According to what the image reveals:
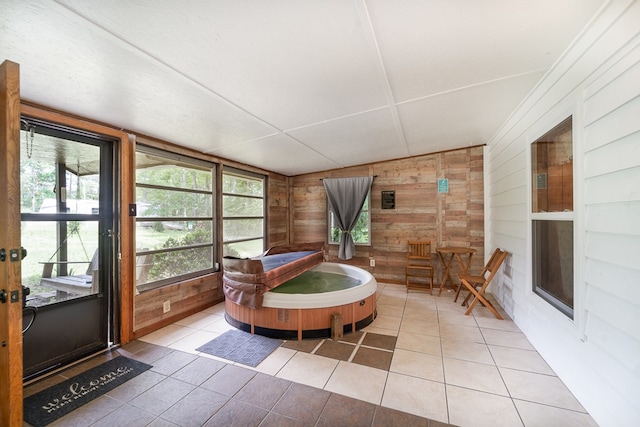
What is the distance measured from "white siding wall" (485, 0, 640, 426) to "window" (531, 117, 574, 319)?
134 mm

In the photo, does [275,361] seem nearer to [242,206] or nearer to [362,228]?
[242,206]

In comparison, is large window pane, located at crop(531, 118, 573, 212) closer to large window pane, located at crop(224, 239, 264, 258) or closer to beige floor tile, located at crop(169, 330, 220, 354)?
beige floor tile, located at crop(169, 330, 220, 354)

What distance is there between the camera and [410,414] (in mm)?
1567

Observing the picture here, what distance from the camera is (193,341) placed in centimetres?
251

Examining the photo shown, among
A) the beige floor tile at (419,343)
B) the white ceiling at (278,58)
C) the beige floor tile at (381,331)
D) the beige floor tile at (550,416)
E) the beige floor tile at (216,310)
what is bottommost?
the beige floor tile at (216,310)

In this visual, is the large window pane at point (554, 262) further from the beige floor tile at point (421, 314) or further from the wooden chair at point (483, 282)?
the beige floor tile at point (421, 314)

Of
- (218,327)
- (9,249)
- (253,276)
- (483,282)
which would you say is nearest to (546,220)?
(483,282)

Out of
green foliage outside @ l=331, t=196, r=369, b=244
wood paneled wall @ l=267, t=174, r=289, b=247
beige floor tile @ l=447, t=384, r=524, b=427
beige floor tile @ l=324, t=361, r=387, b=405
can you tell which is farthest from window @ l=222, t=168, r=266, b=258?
beige floor tile @ l=447, t=384, r=524, b=427

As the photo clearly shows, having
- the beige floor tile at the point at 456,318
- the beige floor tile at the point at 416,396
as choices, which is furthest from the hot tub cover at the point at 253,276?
the beige floor tile at the point at 456,318

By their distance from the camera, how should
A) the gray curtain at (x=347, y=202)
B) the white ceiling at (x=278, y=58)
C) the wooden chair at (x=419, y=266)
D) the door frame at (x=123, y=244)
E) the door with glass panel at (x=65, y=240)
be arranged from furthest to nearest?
the gray curtain at (x=347, y=202) → the wooden chair at (x=419, y=266) → the door frame at (x=123, y=244) → the door with glass panel at (x=65, y=240) → the white ceiling at (x=278, y=58)

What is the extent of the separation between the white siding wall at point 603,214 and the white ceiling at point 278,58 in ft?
0.59

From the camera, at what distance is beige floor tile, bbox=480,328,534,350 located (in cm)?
238

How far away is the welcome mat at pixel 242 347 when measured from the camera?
2.21 meters

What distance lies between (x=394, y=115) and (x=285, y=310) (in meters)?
2.33
